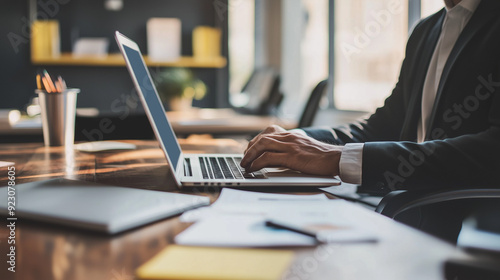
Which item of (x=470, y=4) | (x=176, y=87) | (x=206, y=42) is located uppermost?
(x=206, y=42)

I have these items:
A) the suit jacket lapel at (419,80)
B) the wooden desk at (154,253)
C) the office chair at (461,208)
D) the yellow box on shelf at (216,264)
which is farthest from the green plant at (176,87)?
the yellow box on shelf at (216,264)

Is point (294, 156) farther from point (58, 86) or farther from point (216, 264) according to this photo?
point (58, 86)

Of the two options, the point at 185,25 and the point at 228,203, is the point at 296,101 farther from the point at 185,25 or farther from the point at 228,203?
the point at 228,203

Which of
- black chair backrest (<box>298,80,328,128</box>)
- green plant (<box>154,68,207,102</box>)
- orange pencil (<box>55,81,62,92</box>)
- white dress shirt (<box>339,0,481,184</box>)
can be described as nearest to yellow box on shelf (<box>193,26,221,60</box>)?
green plant (<box>154,68,207,102</box>)

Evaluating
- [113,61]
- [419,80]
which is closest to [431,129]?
[419,80]

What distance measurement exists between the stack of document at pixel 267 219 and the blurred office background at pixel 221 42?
9.55ft

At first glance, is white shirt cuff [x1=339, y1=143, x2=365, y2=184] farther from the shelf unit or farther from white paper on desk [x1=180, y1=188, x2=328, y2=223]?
the shelf unit

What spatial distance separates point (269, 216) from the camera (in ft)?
2.43

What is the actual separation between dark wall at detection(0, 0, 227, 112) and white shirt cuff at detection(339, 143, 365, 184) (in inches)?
138

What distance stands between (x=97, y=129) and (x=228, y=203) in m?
1.73

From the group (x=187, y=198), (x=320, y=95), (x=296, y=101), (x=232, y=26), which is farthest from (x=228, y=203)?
(x=232, y=26)

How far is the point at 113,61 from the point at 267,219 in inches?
148

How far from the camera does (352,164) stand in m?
1.08

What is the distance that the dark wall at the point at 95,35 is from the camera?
4176mm
